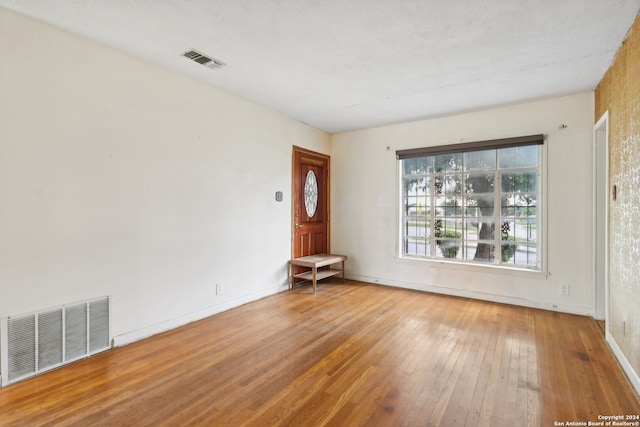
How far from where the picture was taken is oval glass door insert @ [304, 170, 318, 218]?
5.34 metres

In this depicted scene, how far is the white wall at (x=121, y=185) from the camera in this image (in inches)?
91.4

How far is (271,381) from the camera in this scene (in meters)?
2.30

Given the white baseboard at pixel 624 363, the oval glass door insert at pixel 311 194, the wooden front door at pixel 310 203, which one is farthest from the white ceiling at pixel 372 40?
the white baseboard at pixel 624 363

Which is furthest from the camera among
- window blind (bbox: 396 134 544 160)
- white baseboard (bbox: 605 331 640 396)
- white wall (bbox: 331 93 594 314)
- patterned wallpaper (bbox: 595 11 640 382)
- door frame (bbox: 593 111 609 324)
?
window blind (bbox: 396 134 544 160)

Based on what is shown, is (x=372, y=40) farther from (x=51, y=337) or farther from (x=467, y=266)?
(x=51, y=337)

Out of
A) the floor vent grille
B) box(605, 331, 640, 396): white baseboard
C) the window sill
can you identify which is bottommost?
box(605, 331, 640, 396): white baseboard

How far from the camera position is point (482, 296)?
4395 millimetres


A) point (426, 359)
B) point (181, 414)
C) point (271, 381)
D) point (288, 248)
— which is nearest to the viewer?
point (181, 414)

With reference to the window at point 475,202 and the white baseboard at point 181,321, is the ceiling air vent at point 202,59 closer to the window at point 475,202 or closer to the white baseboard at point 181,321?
the white baseboard at point 181,321

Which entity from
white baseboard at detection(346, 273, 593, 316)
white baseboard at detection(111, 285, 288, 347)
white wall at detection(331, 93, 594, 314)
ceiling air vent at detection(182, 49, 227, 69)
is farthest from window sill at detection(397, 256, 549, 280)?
ceiling air vent at detection(182, 49, 227, 69)

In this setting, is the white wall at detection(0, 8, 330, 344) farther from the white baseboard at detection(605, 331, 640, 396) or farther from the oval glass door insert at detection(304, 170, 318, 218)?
the white baseboard at detection(605, 331, 640, 396)

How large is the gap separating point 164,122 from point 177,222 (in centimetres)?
105

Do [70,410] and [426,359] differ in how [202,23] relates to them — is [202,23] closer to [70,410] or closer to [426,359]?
[70,410]

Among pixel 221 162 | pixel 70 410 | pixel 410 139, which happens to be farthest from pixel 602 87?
pixel 70 410
